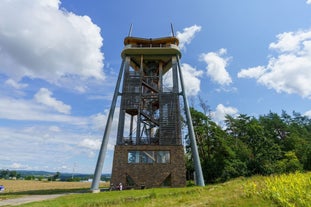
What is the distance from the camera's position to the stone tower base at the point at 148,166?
20.4m

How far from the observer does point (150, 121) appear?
24.6 m

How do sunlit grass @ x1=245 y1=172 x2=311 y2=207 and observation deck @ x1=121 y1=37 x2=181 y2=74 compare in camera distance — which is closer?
sunlit grass @ x1=245 y1=172 x2=311 y2=207

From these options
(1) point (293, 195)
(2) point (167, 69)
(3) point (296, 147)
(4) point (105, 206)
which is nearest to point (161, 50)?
(2) point (167, 69)

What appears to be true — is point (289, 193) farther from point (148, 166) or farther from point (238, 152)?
point (238, 152)

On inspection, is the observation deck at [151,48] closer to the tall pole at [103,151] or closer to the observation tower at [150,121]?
the observation tower at [150,121]

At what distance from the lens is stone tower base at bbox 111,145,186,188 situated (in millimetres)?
20406

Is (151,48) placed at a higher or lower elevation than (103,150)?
higher

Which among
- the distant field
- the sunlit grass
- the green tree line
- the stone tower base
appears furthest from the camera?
the green tree line

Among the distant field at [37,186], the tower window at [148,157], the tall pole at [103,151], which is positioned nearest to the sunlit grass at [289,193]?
the tower window at [148,157]

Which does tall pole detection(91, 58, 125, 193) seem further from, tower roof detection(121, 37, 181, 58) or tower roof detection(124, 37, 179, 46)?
tower roof detection(124, 37, 179, 46)

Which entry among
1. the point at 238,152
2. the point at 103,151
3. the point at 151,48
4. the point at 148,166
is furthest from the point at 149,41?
the point at 238,152

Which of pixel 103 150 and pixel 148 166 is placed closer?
pixel 148 166

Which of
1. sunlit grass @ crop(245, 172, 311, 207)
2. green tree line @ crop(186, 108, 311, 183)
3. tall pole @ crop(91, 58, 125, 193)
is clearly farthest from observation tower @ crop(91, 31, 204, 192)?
sunlit grass @ crop(245, 172, 311, 207)

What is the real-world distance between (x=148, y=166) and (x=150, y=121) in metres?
5.39
